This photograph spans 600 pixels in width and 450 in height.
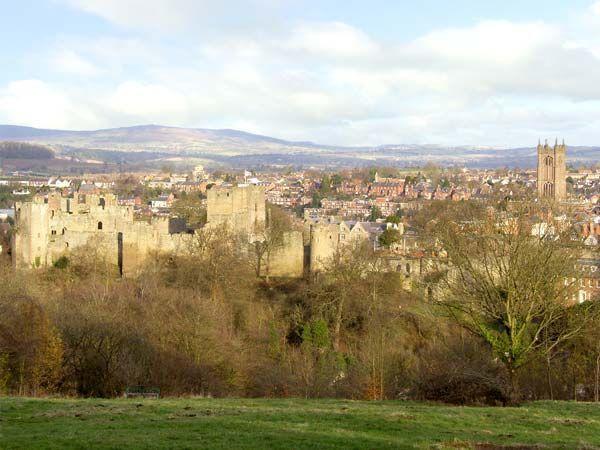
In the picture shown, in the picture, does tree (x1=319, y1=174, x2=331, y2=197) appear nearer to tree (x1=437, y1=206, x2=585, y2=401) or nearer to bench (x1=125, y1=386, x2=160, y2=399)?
bench (x1=125, y1=386, x2=160, y2=399)

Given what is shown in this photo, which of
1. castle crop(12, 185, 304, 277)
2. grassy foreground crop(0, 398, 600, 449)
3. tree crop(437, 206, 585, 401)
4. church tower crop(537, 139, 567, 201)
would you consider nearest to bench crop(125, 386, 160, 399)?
grassy foreground crop(0, 398, 600, 449)

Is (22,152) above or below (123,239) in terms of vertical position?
above

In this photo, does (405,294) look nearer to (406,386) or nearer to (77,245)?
(406,386)

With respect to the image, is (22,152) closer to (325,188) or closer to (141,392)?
(325,188)

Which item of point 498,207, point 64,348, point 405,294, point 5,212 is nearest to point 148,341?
point 64,348

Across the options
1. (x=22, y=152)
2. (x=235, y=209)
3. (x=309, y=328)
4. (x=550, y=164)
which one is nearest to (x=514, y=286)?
(x=309, y=328)

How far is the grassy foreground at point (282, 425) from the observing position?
977 cm

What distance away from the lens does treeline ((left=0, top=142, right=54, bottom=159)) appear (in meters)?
178

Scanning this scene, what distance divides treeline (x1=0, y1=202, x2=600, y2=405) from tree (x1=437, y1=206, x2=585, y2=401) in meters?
0.04

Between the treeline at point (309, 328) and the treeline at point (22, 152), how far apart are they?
15152 cm

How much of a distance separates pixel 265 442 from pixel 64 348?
9914 mm

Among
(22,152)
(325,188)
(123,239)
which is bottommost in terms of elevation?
(325,188)

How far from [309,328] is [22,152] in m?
173

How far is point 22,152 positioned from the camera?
186 meters
